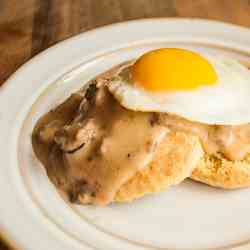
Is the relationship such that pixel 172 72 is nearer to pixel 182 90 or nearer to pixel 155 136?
pixel 182 90

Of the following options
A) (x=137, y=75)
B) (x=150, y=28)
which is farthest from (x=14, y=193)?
(x=150, y=28)

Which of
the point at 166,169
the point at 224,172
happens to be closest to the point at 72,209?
the point at 166,169

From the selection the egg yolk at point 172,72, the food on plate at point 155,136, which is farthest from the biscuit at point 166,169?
the egg yolk at point 172,72

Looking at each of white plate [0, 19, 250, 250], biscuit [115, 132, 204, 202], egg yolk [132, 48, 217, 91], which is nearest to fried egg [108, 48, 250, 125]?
egg yolk [132, 48, 217, 91]

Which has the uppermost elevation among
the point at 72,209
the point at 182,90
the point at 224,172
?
the point at 182,90

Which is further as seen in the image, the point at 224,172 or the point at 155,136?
the point at 224,172

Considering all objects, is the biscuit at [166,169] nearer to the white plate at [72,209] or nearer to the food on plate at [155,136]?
the food on plate at [155,136]

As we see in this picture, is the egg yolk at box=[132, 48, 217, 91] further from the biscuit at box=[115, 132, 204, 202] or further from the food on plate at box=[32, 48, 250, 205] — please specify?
the biscuit at box=[115, 132, 204, 202]
